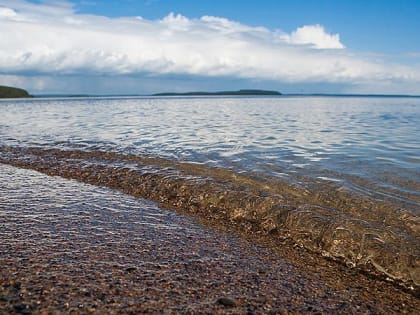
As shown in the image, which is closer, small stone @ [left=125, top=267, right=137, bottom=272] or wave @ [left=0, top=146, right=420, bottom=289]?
small stone @ [left=125, top=267, right=137, bottom=272]

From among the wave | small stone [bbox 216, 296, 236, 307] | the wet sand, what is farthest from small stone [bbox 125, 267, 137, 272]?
the wave

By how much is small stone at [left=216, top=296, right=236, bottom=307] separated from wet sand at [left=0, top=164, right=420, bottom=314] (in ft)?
0.04

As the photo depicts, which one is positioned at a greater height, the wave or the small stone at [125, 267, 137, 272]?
the small stone at [125, 267, 137, 272]

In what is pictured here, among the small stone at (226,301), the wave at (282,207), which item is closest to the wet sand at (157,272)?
the small stone at (226,301)

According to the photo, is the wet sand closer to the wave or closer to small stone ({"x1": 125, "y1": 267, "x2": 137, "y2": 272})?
small stone ({"x1": 125, "y1": 267, "x2": 137, "y2": 272})

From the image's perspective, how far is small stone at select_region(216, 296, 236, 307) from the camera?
4.11 m

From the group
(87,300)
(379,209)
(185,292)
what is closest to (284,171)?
(379,209)

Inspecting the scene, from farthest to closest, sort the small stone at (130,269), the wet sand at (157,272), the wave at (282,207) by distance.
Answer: the wave at (282,207) → the small stone at (130,269) → the wet sand at (157,272)

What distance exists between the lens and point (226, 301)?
417 cm

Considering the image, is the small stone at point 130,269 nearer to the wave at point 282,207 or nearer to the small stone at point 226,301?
the small stone at point 226,301

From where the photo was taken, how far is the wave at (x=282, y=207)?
6.14 m

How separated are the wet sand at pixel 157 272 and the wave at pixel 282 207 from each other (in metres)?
0.55

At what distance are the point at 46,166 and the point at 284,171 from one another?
346 inches

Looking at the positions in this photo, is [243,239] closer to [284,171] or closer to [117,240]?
[117,240]
